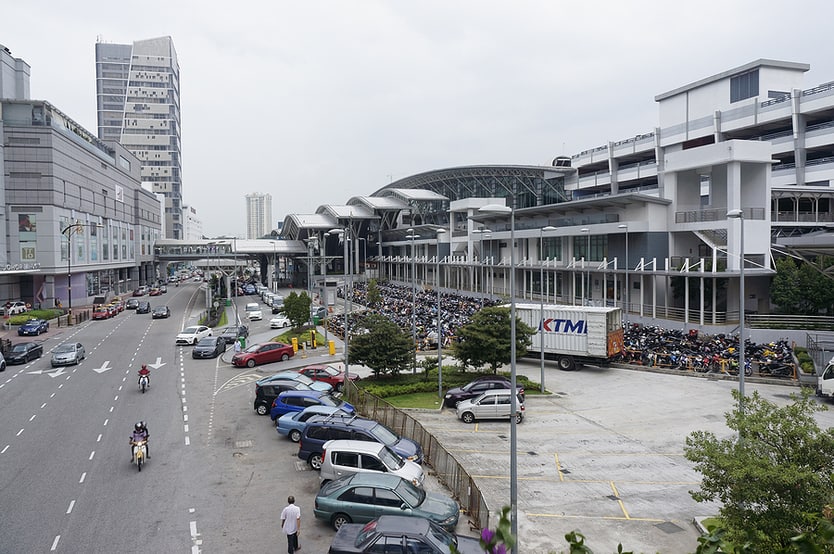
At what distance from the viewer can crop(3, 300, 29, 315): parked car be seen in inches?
2020

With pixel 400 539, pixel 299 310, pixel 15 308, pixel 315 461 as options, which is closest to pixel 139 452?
pixel 315 461

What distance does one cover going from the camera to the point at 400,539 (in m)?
9.71

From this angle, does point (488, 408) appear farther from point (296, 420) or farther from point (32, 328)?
point (32, 328)

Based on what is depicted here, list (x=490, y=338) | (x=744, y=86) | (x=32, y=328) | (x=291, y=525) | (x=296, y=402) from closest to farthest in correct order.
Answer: (x=291, y=525) → (x=296, y=402) → (x=490, y=338) → (x=32, y=328) → (x=744, y=86)

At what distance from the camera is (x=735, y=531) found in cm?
840

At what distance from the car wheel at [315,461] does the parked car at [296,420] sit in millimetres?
2163

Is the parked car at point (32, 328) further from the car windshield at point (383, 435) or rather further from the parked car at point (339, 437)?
the car windshield at point (383, 435)

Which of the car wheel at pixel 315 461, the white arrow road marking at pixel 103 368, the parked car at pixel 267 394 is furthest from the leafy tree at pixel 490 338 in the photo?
the white arrow road marking at pixel 103 368

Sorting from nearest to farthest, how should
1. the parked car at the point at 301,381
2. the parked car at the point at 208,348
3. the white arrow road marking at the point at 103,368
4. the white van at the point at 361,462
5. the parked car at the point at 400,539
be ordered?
the parked car at the point at 400,539, the white van at the point at 361,462, the parked car at the point at 301,381, the white arrow road marking at the point at 103,368, the parked car at the point at 208,348

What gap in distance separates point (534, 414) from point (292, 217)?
79277mm

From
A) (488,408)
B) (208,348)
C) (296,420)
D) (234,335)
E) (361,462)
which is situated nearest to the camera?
(361,462)

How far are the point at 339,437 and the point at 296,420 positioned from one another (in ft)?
10.8

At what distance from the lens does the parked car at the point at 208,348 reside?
3506 cm

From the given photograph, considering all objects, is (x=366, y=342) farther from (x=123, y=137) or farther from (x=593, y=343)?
(x=123, y=137)
